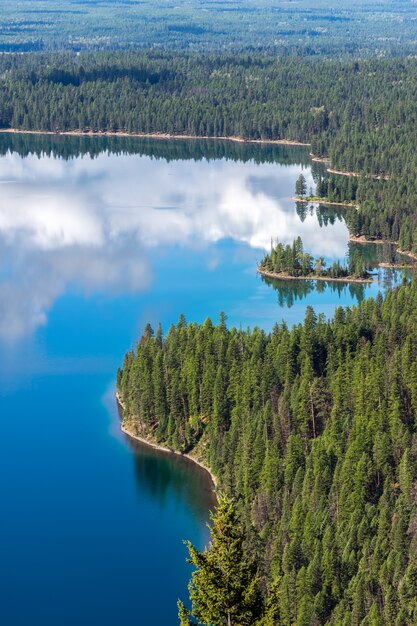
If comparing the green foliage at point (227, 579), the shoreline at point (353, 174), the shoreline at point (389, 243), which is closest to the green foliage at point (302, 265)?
the shoreline at point (389, 243)

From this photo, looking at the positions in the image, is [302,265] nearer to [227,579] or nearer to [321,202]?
[321,202]

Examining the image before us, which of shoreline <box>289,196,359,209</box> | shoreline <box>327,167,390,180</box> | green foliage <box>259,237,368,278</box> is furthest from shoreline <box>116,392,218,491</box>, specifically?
shoreline <box>327,167,390,180</box>

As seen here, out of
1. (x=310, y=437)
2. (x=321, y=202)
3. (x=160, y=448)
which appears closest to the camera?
(x=310, y=437)

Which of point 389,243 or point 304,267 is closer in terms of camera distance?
point 304,267

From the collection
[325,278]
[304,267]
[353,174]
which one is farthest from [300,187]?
[325,278]

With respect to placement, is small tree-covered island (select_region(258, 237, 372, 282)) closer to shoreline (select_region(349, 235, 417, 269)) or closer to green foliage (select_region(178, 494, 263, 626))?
shoreline (select_region(349, 235, 417, 269))

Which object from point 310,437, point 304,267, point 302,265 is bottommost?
point 310,437

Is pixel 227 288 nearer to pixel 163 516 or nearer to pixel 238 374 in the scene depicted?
pixel 238 374

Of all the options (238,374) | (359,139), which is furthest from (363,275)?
(359,139)
